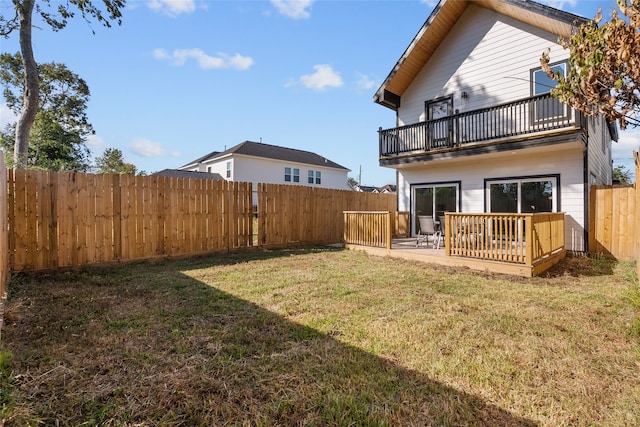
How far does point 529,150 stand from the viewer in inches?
344

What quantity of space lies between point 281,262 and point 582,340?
19.3 ft

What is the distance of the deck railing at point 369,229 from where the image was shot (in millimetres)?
8938

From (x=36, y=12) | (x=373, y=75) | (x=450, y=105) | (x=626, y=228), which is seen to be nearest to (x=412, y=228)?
(x=450, y=105)

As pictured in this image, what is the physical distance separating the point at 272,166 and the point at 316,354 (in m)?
24.7

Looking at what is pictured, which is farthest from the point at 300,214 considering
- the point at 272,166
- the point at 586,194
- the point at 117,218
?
the point at 272,166

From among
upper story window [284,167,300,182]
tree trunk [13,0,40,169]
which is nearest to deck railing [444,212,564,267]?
tree trunk [13,0,40,169]

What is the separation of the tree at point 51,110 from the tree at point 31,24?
1238 centimetres

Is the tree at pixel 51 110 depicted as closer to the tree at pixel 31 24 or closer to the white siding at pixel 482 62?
the tree at pixel 31 24

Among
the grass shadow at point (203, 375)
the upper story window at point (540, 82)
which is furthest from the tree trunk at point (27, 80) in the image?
the upper story window at point (540, 82)

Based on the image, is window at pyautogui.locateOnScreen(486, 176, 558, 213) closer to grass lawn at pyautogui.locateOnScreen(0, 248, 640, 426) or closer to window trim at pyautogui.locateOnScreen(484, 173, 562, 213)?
window trim at pyautogui.locateOnScreen(484, 173, 562, 213)

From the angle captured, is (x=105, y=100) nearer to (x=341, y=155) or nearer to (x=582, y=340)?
(x=341, y=155)

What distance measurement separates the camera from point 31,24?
10508 millimetres

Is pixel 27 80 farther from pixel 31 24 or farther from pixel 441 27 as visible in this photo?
pixel 441 27

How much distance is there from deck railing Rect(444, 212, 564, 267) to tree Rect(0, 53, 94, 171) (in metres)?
27.1
